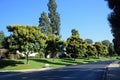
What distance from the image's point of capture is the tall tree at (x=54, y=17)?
117 meters

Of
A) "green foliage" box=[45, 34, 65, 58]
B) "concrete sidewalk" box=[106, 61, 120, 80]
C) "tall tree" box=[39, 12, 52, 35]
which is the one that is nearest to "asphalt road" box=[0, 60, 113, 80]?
"concrete sidewalk" box=[106, 61, 120, 80]

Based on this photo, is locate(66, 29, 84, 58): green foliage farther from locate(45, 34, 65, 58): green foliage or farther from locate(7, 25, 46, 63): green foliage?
locate(7, 25, 46, 63): green foliage

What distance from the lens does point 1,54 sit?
282ft

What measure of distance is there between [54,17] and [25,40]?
6046 cm

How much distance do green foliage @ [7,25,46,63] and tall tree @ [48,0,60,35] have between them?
2270 inches

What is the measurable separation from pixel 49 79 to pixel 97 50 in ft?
388

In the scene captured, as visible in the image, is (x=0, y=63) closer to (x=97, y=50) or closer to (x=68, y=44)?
(x=68, y=44)

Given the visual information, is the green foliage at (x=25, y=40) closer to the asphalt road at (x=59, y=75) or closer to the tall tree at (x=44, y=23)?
the asphalt road at (x=59, y=75)

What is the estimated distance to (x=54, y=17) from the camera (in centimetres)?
11769

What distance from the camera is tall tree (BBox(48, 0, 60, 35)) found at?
116750 millimetres

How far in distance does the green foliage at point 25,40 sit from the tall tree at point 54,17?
189ft

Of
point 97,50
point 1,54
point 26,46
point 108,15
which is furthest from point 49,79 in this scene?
point 97,50

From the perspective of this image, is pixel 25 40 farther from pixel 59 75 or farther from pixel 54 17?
pixel 54 17

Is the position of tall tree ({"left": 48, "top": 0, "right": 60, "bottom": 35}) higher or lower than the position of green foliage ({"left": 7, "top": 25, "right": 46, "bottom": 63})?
higher
